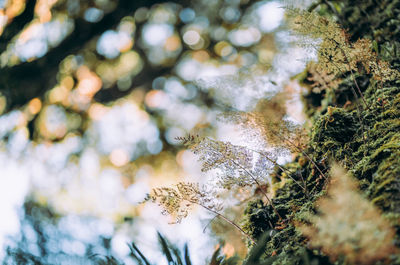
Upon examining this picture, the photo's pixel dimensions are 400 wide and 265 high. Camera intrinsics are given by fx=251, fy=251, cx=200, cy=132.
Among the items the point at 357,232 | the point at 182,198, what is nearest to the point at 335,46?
the point at 357,232

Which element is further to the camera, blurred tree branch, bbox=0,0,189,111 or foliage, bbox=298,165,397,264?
blurred tree branch, bbox=0,0,189,111

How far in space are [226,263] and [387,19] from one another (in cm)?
169

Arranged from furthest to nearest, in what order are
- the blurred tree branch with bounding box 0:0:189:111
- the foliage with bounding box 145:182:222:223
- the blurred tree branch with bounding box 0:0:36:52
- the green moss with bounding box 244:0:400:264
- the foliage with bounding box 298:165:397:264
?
the blurred tree branch with bounding box 0:0:189:111
the blurred tree branch with bounding box 0:0:36:52
the foliage with bounding box 145:182:222:223
the green moss with bounding box 244:0:400:264
the foliage with bounding box 298:165:397:264

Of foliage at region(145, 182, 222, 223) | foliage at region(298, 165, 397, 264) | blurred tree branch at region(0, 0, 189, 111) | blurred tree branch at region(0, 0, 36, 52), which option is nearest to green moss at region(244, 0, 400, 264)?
foliage at region(298, 165, 397, 264)

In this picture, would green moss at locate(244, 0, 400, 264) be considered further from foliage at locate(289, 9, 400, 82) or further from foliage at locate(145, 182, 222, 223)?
foliage at locate(145, 182, 222, 223)

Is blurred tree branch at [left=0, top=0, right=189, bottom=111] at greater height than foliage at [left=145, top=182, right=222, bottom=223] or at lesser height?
lesser

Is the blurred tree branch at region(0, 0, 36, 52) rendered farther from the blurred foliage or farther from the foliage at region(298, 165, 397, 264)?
the foliage at region(298, 165, 397, 264)

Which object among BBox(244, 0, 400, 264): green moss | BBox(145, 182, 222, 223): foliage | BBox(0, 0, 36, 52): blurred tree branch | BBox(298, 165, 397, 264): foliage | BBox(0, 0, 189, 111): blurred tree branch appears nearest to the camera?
BBox(298, 165, 397, 264): foliage

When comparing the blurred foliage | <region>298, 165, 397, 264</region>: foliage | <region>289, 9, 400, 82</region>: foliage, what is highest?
<region>289, 9, 400, 82</region>: foliage

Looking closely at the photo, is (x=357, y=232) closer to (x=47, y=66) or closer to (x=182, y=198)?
(x=182, y=198)

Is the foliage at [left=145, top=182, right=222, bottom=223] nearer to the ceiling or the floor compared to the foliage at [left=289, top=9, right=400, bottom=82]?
nearer to the floor

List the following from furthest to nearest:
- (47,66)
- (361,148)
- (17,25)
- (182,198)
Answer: (47,66)
(17,25)
(361,148)
(182,198)

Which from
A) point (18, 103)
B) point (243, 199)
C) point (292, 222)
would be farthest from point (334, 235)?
point (18, 103)

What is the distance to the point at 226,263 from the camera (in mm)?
1695
